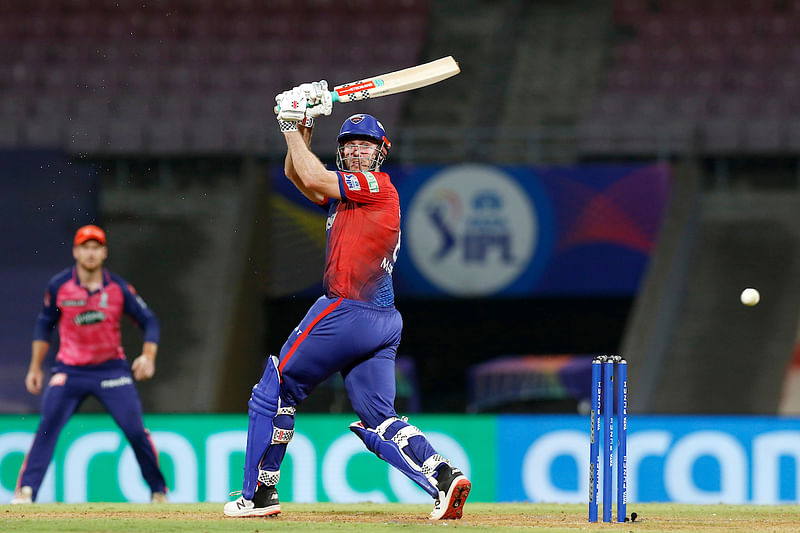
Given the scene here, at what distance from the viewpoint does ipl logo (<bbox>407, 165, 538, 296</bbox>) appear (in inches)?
511

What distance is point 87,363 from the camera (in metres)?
7.93

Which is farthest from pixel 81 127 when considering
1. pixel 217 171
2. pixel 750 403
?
pixel 750 403

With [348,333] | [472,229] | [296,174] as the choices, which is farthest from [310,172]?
[472,229]

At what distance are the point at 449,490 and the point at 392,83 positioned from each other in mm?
1798

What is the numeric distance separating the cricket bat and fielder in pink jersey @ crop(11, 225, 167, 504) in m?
2.85

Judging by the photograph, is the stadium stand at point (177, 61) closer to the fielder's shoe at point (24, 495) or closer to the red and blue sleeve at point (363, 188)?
the fielder's shoe at point (24, 495)

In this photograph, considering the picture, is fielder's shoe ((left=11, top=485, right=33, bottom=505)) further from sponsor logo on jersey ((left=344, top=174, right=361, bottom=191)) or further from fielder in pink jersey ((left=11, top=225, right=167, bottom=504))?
sponsor logo on jersey ((left=344, top=174, right=361, bottom=191))

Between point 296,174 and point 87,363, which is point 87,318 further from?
point 296,174

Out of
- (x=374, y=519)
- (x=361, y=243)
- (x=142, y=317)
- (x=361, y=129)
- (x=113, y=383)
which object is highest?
(x=361, y=129)

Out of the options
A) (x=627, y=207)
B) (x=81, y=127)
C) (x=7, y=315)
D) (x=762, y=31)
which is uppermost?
(x=762, y=31)

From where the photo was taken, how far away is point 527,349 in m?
14.4

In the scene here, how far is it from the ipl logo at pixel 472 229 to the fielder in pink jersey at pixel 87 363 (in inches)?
206

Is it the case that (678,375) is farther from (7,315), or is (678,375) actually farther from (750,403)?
(7,315)

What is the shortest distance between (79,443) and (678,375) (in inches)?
231
